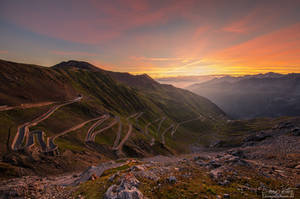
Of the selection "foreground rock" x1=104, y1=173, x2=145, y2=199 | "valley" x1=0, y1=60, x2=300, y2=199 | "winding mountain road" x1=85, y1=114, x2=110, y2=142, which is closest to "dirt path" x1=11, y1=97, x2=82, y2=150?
"valley" x1=0, y1=60, x2=300, y2=199

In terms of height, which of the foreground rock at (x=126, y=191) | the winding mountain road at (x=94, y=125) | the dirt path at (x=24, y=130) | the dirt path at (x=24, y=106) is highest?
the dirt path at (x=24, y=106)

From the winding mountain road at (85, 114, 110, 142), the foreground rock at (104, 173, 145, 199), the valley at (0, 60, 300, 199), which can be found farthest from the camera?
the winding mountain road at (85, 114, 110, 142)

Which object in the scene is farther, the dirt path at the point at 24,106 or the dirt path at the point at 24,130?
the dirt path at the point at 24,106

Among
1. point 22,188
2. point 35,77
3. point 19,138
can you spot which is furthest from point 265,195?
point 35,77

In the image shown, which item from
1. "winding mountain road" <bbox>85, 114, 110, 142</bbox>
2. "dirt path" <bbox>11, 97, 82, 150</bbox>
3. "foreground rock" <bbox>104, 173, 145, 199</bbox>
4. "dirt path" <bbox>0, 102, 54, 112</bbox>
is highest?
"dirt path" <bbox>0, 102, 54, 112</bbox>

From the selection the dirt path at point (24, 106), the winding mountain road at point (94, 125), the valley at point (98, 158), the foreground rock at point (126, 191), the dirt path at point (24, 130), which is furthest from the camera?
the winding mountain road at point (94, 125)

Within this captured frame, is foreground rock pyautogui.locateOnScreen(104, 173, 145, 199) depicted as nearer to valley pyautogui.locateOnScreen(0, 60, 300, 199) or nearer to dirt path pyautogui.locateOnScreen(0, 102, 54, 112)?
valley pyautogui.locateOnScreen(0, 60, 300, 199)

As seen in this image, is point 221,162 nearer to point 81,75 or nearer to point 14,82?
point 14,82

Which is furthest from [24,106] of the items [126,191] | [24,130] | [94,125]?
[126,191]

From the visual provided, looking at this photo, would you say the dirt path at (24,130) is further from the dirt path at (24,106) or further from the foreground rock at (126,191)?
the foreground rock at (126,191)

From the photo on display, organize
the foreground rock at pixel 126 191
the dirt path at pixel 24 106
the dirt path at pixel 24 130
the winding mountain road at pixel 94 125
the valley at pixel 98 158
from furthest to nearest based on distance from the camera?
the winding mountain road at pixel 94 125, the dirt path at pixel 24 106, the dirt path at pixel 24 130, the valley at pixel 98 158, the foreground rock at pixel 126 191

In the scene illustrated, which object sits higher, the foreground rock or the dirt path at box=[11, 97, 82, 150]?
the foreground rock

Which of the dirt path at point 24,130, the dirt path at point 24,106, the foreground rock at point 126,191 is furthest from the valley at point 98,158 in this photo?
the dirt path at point 24,106

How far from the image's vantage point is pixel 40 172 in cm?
4094
